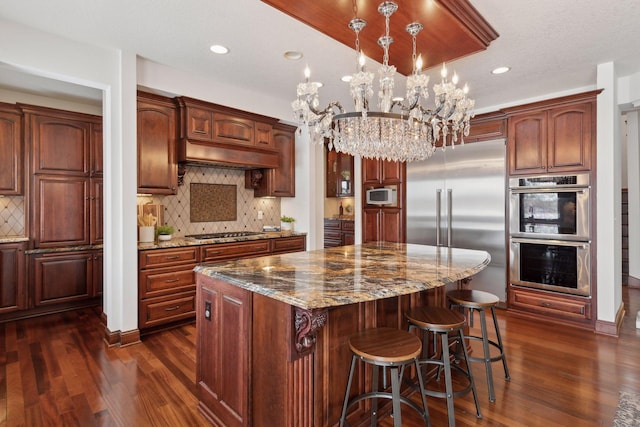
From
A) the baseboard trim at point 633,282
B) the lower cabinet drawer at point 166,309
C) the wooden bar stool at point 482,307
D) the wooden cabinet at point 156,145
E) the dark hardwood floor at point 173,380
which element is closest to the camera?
the dark hardwood floor at point 173,380

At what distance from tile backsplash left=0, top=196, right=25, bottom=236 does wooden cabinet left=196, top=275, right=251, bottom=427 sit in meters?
3.53

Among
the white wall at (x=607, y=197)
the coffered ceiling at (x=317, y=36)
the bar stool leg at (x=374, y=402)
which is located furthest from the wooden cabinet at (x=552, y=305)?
the bar stool leg at (x=374, y=402)

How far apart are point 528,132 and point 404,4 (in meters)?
2.70

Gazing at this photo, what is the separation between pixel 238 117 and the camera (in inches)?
164

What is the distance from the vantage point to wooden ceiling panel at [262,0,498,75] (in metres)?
2.10

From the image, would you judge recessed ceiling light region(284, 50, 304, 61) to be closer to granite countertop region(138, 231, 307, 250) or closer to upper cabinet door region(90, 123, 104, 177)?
granite countertop region(138, 231, 307, 250)

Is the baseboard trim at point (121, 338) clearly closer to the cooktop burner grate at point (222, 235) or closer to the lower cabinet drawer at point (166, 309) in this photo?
the lower cabinet drawer at point (166, 309)

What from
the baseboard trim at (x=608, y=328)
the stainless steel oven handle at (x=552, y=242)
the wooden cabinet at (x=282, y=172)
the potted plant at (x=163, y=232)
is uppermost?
the wooden cabinet at (x=282, y=172)

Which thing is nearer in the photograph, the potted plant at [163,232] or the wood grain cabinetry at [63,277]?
the potted plant at [163,232]

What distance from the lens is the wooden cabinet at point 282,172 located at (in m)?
4.75

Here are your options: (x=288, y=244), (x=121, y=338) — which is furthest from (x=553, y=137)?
(x=121, y=338)

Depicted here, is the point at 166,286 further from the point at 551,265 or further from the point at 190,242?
the point at 551,265

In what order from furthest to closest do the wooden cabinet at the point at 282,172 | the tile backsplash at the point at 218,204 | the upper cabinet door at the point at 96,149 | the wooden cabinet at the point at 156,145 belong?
the wooden cabinet at the point at 282,172, the upper cabinet door at the point at 96,149, the tile backsplash at the point at 218,204, the wooden cabinet at the point at 156,145

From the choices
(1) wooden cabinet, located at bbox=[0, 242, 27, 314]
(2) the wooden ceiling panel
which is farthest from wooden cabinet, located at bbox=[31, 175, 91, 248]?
(2) the wooden ceiling panel
